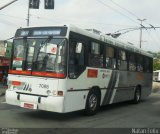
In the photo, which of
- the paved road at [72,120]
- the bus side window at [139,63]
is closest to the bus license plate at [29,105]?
the paved road at [72,120]

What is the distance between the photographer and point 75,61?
11.7 meters

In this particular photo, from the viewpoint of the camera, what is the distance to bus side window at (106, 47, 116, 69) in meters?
14.3

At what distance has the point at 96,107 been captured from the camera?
13.3 metres

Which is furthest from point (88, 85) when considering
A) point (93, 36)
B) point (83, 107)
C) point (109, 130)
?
point (109, 130)

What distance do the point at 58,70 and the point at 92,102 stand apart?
248 centimetres

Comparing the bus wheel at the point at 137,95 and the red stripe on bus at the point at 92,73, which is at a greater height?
the red stripe on bus at the point at 92,73

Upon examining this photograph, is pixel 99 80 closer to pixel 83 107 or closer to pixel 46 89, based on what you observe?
pixel 83 107

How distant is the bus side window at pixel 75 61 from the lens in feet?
37.5

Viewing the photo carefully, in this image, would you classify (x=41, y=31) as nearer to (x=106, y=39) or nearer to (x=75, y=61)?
(x=75, y=61)

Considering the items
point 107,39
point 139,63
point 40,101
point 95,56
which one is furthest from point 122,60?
point 40,101

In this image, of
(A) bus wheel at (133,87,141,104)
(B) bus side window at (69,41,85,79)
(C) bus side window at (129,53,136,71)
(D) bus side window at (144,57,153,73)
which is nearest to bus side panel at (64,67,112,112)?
(B) bus side window at (69,41,85,79)

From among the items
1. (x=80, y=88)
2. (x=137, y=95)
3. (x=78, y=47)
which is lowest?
(x=137, y=95)

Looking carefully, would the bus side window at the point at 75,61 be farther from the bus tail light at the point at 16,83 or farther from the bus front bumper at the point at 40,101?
the bus tail light at the point at 16,83

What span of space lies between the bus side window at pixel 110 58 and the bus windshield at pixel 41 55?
3480 mm
